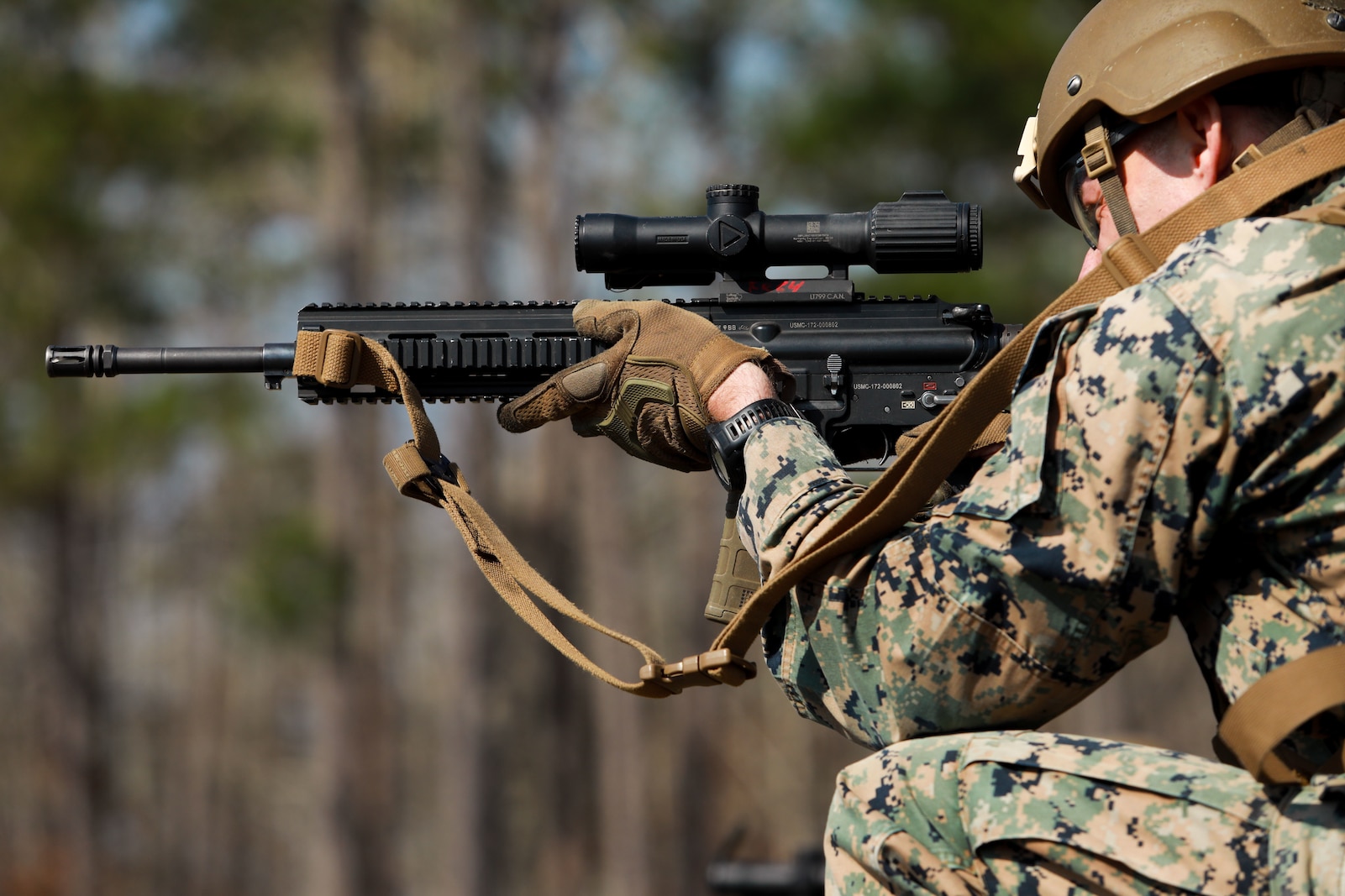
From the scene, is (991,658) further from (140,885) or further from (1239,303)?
(140,885)

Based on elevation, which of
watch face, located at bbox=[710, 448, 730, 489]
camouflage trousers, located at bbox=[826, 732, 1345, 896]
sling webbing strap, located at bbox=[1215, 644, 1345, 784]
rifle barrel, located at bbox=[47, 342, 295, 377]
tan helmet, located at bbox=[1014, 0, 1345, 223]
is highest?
tan helmet, located at bbox=[1014, 0, 1345, 223]

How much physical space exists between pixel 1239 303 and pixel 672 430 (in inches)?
62.6

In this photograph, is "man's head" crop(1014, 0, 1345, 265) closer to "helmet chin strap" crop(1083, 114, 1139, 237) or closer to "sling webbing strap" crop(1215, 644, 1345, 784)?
"helmet chin strap" crop(1083, 114, 1139, 237)

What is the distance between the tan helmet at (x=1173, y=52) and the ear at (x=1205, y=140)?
0.04 metres

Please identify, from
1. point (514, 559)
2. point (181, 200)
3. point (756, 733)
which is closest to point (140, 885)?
point (756, 733)

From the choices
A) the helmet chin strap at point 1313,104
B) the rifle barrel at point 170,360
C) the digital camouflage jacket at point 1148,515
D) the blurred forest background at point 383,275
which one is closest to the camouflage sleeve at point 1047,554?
the digital camouflage jacket at point 1148,515

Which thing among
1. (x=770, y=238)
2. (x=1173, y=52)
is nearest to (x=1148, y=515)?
(x=1173, y=52)

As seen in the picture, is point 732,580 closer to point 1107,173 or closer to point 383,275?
point 1107,173

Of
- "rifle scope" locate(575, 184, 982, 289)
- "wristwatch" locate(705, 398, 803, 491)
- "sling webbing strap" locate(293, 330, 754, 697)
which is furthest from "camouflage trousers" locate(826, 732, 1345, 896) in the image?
"rifle scope" locate(575, 184, 982, 289)

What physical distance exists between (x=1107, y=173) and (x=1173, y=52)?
26cm

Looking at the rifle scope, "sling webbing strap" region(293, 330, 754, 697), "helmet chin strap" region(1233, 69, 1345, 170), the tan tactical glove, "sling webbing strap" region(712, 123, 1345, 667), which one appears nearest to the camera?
"sling webbing strap" region(712, 123, 1345, 667)

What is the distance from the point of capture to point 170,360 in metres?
4.30

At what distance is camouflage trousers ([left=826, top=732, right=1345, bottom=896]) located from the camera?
8.01 feet

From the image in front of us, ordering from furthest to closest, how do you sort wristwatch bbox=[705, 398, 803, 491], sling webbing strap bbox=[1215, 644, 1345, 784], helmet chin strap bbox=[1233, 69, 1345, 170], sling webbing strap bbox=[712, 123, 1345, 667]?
1. wristwatch bbox=[705, 398, 803, 491]
2. helmet chin strap bbox=[1233, 69, 1345, 170]
3. sling webbing strap bbox=[712, 123, 1345, 667]
4. sling webbing strap bbox=[1215, 644, 1345, 784]
